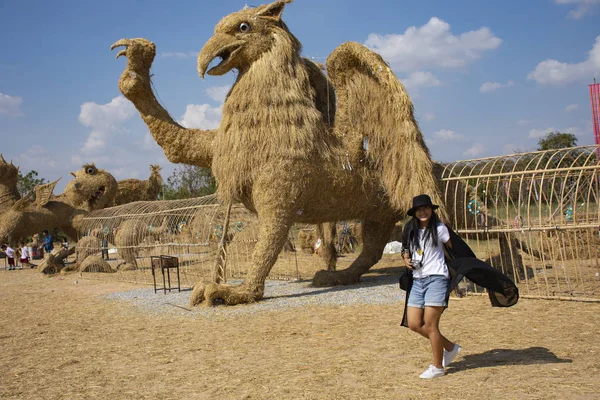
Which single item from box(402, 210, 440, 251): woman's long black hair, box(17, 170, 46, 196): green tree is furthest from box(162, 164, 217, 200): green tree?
box(402, 210, 440, 251): woman's long black hair

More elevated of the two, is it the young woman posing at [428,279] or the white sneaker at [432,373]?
the young woman posing at [428,279]

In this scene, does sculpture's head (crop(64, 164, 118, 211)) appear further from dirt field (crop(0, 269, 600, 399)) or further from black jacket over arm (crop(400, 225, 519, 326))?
black jacket over arm (crop(400, 225, 519, 326))

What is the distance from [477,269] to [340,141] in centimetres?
448

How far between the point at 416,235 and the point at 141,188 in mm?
19944

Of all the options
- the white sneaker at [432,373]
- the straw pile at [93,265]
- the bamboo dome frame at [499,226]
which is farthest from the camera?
the straw pile at [93,265]

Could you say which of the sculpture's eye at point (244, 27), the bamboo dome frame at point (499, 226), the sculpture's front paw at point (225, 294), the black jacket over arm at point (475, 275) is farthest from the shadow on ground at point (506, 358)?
the sculpture's eye at point (244, 27)

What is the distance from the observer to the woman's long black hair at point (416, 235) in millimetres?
4371

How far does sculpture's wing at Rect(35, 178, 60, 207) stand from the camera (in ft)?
62.1

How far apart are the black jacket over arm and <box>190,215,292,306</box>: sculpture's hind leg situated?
3509mm

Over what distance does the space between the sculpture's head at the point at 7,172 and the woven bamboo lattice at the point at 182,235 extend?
17.8 ft

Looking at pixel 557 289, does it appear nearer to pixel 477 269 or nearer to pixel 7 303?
pixel 477 269

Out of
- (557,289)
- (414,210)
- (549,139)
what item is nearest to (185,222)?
(557,289)

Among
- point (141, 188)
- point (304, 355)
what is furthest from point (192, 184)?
point (304, 355)

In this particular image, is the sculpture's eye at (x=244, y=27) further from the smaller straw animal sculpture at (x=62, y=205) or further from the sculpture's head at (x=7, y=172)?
the sculpture's head at (x=7, y=172)
